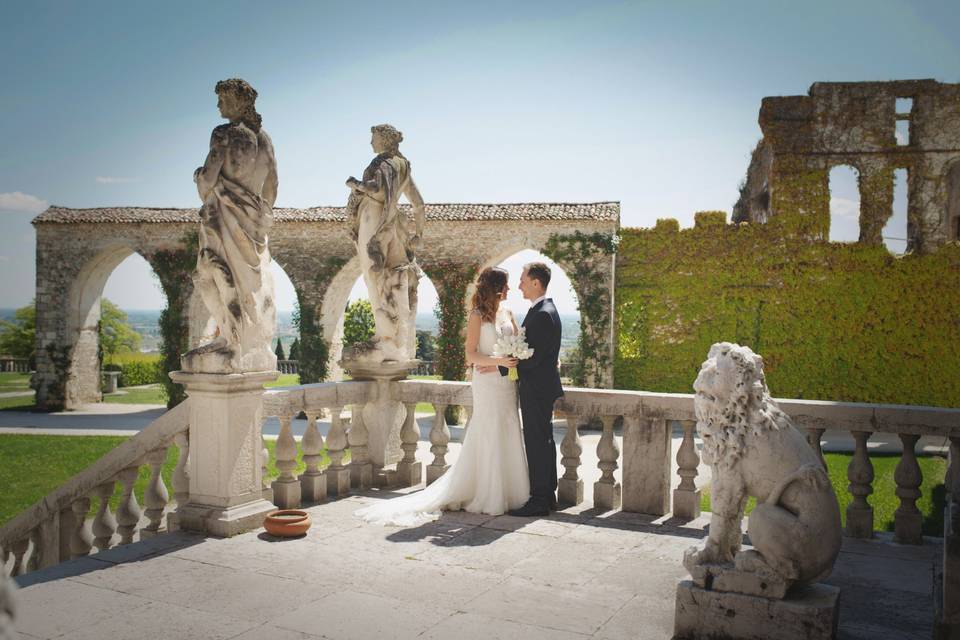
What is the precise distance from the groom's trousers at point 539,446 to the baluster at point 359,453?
5.24 ft

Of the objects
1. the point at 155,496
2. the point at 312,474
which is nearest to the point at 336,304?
the point at 312,474

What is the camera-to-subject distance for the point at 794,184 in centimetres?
1983

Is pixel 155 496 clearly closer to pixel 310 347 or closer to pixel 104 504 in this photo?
pixel 104 504

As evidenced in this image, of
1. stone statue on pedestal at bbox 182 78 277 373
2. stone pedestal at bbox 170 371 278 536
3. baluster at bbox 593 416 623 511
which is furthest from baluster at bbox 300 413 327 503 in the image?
baluster at bbox 593 416 623 511

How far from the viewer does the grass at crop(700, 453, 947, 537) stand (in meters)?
7.52

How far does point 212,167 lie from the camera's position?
16.6 feet

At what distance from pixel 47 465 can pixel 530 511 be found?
1063cm

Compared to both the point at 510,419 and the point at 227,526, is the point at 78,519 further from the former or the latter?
the point at 510,419

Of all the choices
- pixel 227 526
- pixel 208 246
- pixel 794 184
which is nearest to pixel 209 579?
pixel 227 526

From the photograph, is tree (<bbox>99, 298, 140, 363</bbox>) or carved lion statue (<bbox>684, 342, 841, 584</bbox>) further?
tree (<bbox>99, 298, 140, 363</bbox>)

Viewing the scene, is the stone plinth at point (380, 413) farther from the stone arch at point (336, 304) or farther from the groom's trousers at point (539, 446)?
the stone arch at point (336, 304)

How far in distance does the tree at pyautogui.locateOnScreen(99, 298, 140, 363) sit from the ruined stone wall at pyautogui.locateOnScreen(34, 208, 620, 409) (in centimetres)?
1997

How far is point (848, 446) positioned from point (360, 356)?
1132cm

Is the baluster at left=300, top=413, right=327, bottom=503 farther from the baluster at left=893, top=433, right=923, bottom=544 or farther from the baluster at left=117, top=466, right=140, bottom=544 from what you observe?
the baluster at left=893, top=433, right=923, bottom=544
